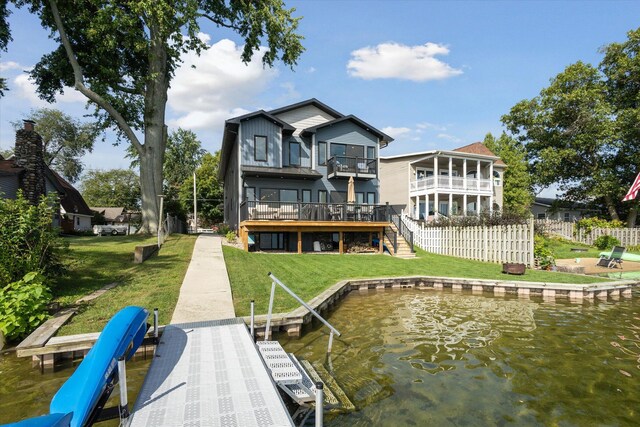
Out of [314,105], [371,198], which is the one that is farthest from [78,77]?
[371,198]

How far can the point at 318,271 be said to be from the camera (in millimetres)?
13570

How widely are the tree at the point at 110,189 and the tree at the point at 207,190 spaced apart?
504 inches

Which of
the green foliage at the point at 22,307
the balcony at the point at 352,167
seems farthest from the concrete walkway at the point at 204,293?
the balcony at the point at 352,167

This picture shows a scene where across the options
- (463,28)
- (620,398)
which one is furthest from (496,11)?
(620,398)

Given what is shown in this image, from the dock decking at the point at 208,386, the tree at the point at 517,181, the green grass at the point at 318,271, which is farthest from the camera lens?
the tree at the point at 517,181

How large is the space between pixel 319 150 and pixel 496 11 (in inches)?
503

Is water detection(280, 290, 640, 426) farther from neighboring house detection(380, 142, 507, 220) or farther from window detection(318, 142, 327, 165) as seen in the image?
neighboring house detection(380, 142, 507, 220)

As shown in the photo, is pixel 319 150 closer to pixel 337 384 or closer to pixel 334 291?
pixel 334 291

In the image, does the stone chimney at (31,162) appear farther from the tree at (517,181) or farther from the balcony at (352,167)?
the tree at (517,181)

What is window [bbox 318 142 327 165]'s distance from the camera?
23.4 meters

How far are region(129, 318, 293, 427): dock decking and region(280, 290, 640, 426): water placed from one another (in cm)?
119

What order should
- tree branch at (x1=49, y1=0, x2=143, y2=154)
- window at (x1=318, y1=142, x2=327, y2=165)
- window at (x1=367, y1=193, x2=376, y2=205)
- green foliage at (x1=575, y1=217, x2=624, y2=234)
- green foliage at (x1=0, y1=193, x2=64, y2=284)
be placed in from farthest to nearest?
green foliage at (x1=575, y1=217, x2=624, y2=234) → window at (x1=367, y1=193, x2=376, y2=205) → window at (x1=318, y1=142, x2=327, y2=165) → tree branch at (x1=49, y1=0, x2=143, y2=154) → green foliage at (x1=0, y1=193, x2=64, y2=284)

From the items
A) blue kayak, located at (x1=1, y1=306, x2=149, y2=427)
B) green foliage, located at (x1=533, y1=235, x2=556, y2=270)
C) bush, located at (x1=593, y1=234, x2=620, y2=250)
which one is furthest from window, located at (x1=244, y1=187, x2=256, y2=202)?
bush, located at (x1=593, y1=234, x2=620, y2=250)

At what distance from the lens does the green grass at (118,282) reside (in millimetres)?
7211
